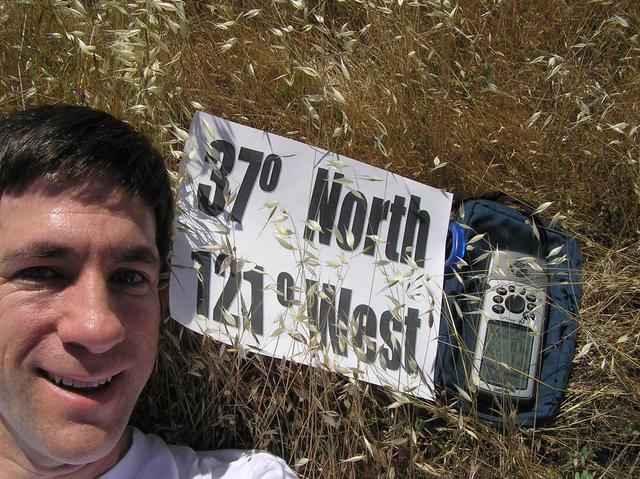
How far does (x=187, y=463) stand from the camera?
182 centimetres

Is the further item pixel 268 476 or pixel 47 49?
pixel 47 49

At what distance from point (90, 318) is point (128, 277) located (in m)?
0.19

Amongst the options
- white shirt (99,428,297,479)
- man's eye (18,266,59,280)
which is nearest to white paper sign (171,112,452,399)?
white shirt (99,428,297,479)

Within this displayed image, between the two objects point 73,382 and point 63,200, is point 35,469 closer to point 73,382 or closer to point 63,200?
point 73,382

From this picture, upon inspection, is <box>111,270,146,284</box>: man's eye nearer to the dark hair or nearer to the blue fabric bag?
the dark hair

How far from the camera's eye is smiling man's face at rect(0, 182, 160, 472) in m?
1.42

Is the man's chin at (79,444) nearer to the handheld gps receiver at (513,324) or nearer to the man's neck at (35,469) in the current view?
the man's neck at (35,469)

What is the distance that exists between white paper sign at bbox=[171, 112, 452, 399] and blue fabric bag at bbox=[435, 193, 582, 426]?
0.23 ft

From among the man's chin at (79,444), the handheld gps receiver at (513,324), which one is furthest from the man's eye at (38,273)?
the handheld gps receiver at (513,324)

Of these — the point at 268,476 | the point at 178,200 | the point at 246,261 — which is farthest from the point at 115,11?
the point at 268,476

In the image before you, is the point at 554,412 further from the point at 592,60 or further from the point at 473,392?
the point at 592,60

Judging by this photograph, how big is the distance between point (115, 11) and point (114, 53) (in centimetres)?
18

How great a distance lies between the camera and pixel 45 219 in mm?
1425

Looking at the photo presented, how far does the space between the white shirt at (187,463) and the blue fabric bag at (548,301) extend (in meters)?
0.60
